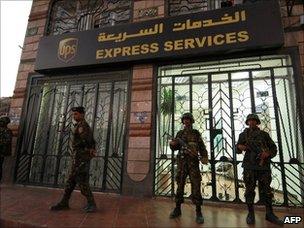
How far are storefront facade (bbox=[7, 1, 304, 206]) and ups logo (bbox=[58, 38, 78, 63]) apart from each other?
0.10ft

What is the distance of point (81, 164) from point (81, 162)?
3cm

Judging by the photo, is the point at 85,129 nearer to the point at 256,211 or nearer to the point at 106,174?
the point at 106,174

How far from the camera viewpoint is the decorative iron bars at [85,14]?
7.73 metres

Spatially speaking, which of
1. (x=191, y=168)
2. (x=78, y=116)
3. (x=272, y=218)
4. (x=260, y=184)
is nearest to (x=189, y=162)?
(x=191, y=168)

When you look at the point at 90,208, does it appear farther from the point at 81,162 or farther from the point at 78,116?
the point at 78,116

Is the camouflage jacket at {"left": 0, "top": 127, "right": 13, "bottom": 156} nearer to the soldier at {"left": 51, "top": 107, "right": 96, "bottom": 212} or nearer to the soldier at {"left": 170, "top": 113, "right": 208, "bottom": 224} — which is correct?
the soldier at {"left": 51, "top": 107, "right": 96, "bottom": 212}

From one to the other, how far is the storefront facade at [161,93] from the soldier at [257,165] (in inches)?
51.1

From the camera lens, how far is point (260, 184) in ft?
13.7

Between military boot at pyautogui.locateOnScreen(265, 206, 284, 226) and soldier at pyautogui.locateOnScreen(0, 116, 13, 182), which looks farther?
soldier at pyautogui.locateOnScreen(0, 116, 13, 182)

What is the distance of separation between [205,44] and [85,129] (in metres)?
3.39

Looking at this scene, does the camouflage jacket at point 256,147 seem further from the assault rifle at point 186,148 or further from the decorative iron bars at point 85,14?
the decorative iron bars at point 85,14

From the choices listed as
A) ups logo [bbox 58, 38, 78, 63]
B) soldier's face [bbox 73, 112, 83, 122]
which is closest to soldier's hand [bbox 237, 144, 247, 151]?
soldier's face [bbox 73, 112, 83, 122]

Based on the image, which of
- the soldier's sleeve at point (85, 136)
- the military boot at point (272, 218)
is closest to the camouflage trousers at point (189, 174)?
the military boot at point (272, 218)

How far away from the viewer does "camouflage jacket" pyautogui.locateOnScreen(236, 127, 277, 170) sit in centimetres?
413
